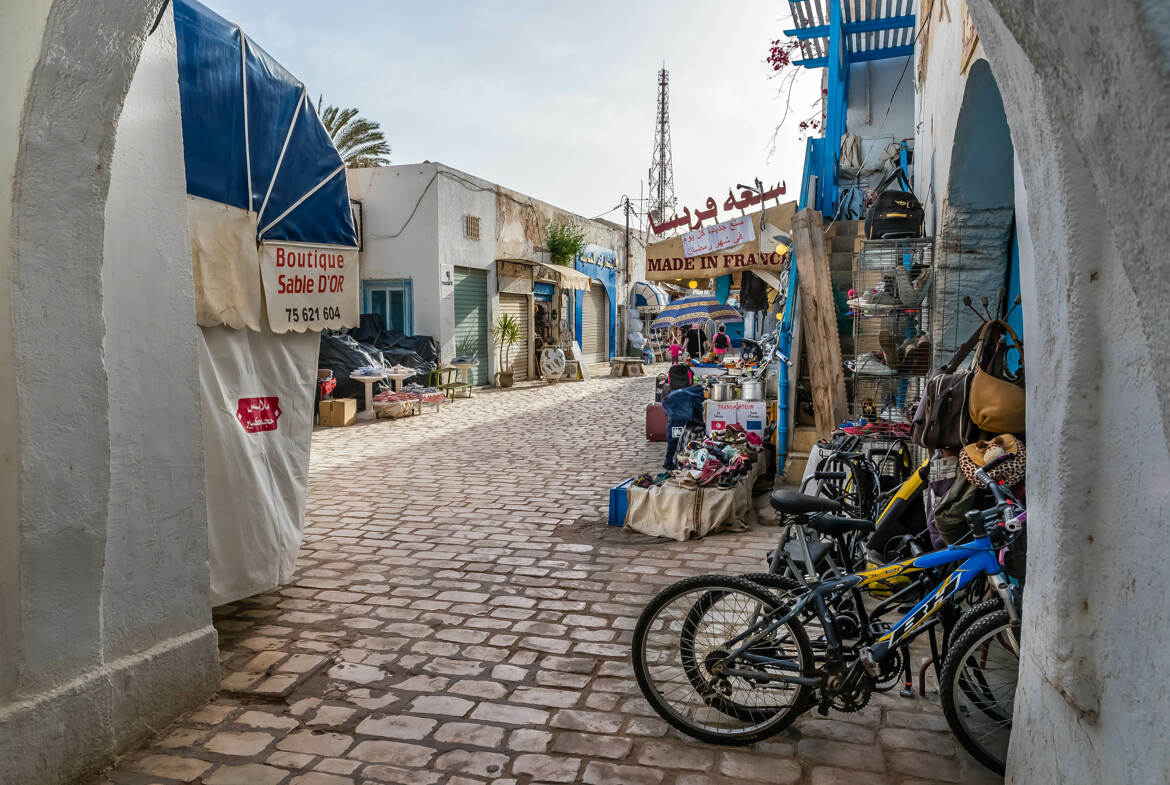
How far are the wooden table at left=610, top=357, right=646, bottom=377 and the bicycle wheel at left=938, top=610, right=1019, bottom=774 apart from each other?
70.2 ft

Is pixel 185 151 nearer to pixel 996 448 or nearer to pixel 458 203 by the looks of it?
pixel 996 448

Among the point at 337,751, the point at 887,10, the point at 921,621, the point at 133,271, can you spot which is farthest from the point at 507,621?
the point at 887,10

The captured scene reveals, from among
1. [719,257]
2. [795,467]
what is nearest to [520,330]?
[719,257]

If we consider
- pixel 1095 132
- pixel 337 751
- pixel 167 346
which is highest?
pixel 1095 132

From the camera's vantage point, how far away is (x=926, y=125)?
25.5 ft

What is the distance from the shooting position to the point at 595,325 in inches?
1160

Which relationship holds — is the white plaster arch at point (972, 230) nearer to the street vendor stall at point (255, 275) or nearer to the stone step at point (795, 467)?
the stone step at point (795, 467)

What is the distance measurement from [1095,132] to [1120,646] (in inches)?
57.9

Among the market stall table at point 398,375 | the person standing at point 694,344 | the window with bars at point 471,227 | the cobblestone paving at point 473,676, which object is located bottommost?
the cobblestone paving at point 473,676

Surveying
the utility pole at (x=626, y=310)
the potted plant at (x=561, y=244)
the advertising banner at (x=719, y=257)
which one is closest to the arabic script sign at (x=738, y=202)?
the advertising banner at (x=719, y=257)

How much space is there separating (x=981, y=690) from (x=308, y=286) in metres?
4.29

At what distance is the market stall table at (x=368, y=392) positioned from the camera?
14.5 m

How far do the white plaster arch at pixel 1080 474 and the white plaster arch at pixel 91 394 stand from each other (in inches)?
120

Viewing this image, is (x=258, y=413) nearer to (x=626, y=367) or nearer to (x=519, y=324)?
(x=519, y=324)
